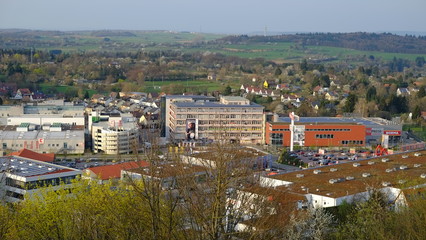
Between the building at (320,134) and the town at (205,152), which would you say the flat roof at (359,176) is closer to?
the town at (205,152)

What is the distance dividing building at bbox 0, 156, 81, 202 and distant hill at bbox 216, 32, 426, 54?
44.9 m

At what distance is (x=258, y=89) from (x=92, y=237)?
18213 millimetres

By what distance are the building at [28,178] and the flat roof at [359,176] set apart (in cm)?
292

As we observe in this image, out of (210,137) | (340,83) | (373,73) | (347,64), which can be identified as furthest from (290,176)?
(347,64)

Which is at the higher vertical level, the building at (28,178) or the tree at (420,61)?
the tree at (420,61)

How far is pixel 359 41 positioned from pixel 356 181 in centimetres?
4943

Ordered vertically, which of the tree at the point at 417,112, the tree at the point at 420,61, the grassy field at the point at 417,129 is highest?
the tree at the point at 420,61

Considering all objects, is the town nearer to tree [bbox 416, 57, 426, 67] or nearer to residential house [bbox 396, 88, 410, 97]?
residential house [bbox 396, 88, 410, 97]

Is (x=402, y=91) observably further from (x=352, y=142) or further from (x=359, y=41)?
(x=359, y=41)

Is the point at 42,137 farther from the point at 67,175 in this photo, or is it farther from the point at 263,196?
the point at 263,196

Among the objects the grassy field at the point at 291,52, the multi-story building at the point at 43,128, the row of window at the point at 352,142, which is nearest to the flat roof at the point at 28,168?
the multi-story building at the point at 43,128

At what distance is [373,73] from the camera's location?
31391 mm

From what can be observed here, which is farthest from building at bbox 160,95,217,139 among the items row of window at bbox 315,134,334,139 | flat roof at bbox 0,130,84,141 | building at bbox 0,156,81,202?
building at bbox 0,156,81,202

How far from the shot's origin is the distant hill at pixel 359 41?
52.6 metres
